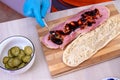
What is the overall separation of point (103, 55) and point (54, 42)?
199 millimetres

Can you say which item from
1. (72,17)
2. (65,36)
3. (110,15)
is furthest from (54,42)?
(110,15)

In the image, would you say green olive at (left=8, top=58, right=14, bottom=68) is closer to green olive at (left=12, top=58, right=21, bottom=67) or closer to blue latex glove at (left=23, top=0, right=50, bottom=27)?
green olive at (left=12, top=58, right=21, bottom=67)

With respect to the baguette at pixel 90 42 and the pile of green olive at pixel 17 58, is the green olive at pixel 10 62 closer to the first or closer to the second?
the pile of green olive at pixel 17 58

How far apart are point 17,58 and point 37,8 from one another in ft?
0.69

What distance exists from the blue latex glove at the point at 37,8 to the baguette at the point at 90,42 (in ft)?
0.52

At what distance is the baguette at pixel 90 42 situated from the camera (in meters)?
0.77

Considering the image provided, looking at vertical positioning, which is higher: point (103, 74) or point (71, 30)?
point (71, 30)

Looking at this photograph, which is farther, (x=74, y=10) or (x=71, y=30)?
(x=74, y=10)

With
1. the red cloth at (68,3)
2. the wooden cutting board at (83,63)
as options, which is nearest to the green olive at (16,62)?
the wooden cutting board at (83,63)

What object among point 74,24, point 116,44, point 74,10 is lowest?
point 116,44

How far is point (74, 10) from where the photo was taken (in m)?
0.96

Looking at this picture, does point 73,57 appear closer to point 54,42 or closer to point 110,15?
point 54,42

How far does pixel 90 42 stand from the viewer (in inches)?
32.6

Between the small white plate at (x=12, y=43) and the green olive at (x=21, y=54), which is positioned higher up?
the small white plate at (x=12, y=43)
